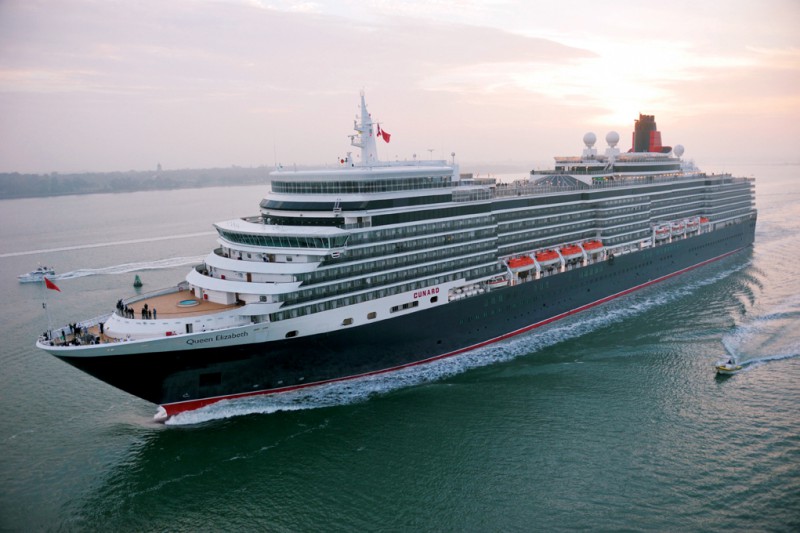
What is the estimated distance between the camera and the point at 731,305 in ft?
141

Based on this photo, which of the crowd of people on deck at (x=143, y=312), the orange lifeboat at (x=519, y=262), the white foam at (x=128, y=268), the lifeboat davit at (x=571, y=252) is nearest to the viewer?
the crowd of people on deck at (x=143, y=312)

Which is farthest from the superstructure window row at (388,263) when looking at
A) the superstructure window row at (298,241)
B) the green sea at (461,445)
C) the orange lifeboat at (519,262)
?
the green sea at (461,445)

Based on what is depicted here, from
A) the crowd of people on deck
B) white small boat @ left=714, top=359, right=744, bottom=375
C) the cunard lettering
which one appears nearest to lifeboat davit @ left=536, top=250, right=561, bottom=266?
the cunard lettering

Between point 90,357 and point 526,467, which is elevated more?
point 90,357

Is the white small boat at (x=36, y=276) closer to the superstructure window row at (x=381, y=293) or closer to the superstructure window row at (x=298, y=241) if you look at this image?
the superstructure window row at (x=298, y=241)

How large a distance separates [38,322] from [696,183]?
71352 mm

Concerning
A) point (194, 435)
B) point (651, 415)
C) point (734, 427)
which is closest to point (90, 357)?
point (194, 435)

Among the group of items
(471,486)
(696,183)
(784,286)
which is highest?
(696,183)

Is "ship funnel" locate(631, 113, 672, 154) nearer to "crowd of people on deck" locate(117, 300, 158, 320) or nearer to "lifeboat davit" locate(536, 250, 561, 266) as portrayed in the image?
"lifeboat davit" locate(536, 250, 561, 266)

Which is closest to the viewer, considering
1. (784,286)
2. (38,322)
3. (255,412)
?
(255,412)

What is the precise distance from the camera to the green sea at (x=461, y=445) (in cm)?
1972

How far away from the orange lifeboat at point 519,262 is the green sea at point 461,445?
5429mm

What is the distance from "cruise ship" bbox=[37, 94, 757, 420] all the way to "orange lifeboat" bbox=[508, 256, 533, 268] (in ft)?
0.36

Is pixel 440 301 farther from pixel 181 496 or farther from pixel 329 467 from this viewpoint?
pixel 181 496
